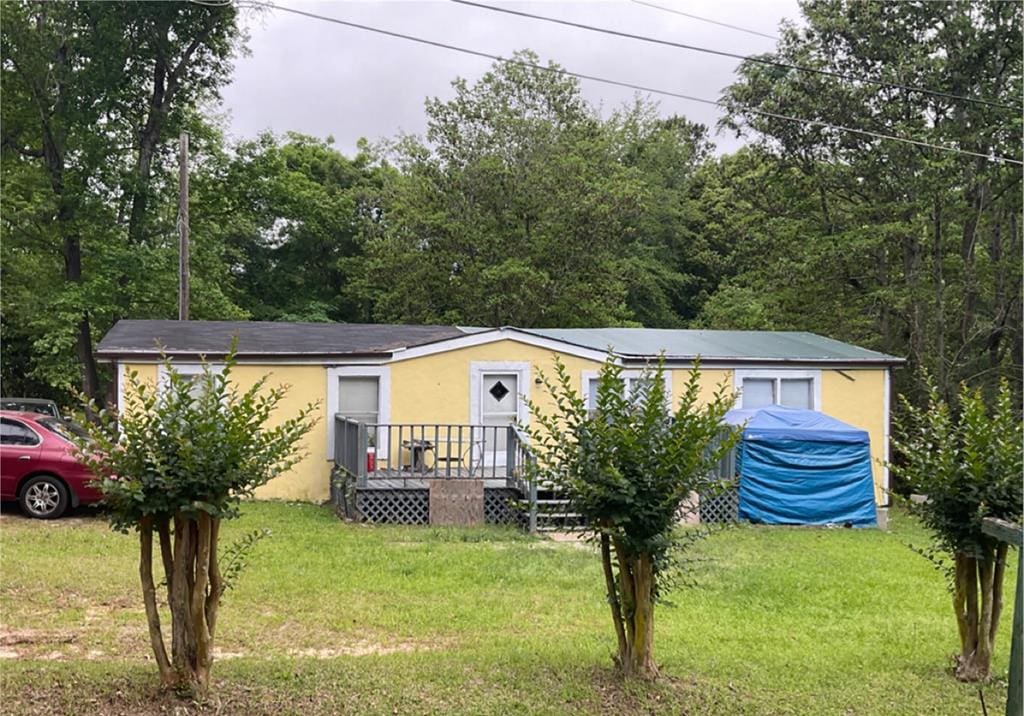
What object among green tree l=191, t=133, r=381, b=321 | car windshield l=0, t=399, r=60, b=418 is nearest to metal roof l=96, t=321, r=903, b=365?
car windshield l=0, t=399, r=60, b=418

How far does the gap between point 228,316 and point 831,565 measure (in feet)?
54.8

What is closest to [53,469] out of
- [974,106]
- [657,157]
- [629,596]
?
[629,596]

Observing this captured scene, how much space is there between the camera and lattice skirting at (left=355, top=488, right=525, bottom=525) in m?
12.6

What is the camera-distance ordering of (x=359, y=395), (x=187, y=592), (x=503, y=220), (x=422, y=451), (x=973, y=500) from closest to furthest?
(x=187, y=592), (x=973, y=500), (x=422, y=451), (x=359, y=395), (x=503, y=220)

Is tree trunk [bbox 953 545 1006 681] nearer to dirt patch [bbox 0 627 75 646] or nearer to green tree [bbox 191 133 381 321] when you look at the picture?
dirt patch [bbox 0 627 75 646]

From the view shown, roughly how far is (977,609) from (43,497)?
34.4 feet

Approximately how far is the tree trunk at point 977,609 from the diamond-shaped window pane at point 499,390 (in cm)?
951

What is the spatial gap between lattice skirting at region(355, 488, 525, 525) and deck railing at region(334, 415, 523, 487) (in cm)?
21

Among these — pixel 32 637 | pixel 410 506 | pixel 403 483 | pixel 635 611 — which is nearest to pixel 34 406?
pixel 403 483

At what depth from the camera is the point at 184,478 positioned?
14.5 feet

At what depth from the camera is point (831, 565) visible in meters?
10.6

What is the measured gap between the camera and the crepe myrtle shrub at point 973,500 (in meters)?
5.84

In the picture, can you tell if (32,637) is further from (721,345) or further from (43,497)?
(721,345)

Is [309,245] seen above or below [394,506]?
above
